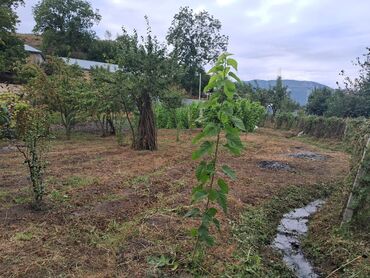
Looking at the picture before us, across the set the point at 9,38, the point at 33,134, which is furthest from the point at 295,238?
the point at 9,38

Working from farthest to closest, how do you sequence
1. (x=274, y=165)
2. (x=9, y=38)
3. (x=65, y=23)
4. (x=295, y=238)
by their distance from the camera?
(x=65, y=23)
(x=9, y=38)
(x=274, y=165)
(x=295, y=238)

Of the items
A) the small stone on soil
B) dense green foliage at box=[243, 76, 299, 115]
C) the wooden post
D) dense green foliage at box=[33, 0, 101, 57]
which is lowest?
the small stone on soil

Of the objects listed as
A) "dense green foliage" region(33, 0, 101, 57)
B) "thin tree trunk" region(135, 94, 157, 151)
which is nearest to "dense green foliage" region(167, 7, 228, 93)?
"dense green foliage" region(33, 0, 101, 57)

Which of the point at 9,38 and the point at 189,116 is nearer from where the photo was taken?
the point at 189,116

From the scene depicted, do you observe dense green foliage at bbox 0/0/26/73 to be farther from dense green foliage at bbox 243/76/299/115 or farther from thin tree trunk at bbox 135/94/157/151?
dense green foliage at bbox 243/76/299/115

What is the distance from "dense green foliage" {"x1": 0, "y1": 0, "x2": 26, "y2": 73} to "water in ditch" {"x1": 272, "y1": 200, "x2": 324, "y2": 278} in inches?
495

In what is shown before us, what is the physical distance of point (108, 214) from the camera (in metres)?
3.98

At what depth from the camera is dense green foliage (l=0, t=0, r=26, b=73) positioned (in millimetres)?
16281

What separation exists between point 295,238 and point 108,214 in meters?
2.41

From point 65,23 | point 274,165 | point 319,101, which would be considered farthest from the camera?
point 65,23

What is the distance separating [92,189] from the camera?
16.3ft

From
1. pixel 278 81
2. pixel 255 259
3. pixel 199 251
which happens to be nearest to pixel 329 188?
pixel 255 259

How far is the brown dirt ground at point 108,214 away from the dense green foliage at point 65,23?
38.7 meters

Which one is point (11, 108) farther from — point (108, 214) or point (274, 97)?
point (274, 97)
